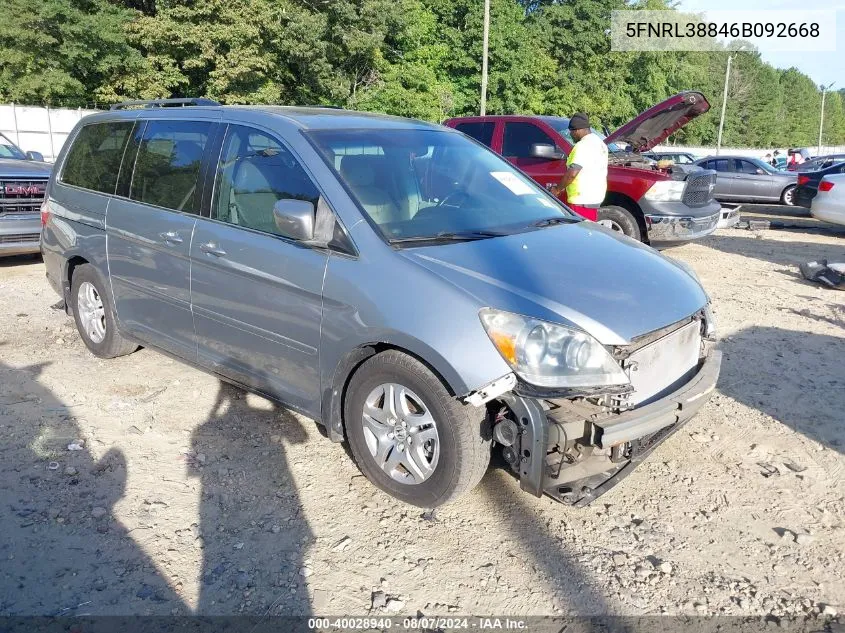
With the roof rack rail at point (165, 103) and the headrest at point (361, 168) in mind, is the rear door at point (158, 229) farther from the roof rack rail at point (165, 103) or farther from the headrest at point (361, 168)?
the headrest at point (361, 168)

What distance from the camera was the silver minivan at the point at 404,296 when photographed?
114 inches

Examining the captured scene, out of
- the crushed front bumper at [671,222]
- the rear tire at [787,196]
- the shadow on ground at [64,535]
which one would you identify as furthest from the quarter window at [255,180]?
the rear tire at [787,196]

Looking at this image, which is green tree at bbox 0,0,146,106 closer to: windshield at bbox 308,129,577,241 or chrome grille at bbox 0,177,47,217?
chrome grille at bbox 0,177,47,217

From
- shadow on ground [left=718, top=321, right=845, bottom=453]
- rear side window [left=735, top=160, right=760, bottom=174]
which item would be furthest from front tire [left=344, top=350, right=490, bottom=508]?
rear side window [left=735, top=160, right=760, bottom=174]

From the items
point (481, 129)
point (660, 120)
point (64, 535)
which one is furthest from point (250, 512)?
point (660, 120)

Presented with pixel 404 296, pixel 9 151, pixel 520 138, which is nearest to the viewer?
pixel 404 296

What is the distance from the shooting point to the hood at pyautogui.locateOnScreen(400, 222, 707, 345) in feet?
9.74

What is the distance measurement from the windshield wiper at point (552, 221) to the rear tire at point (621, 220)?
5048 mm

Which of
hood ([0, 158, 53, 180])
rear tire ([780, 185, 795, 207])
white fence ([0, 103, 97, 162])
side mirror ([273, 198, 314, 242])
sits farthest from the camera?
white fence ([0, 103, 97, 162])

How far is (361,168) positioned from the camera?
3.72 meters

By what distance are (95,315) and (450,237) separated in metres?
3.14

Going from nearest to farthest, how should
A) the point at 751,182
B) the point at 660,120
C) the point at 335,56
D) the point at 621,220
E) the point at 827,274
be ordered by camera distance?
the point at 827,274 → the point at 621,220 → the point at 660,120 → the point at 751,182 → the point at 335,56

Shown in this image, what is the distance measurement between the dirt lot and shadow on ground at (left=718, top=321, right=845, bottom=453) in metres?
0.03

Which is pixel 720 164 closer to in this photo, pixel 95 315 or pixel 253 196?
pixel 95 315
